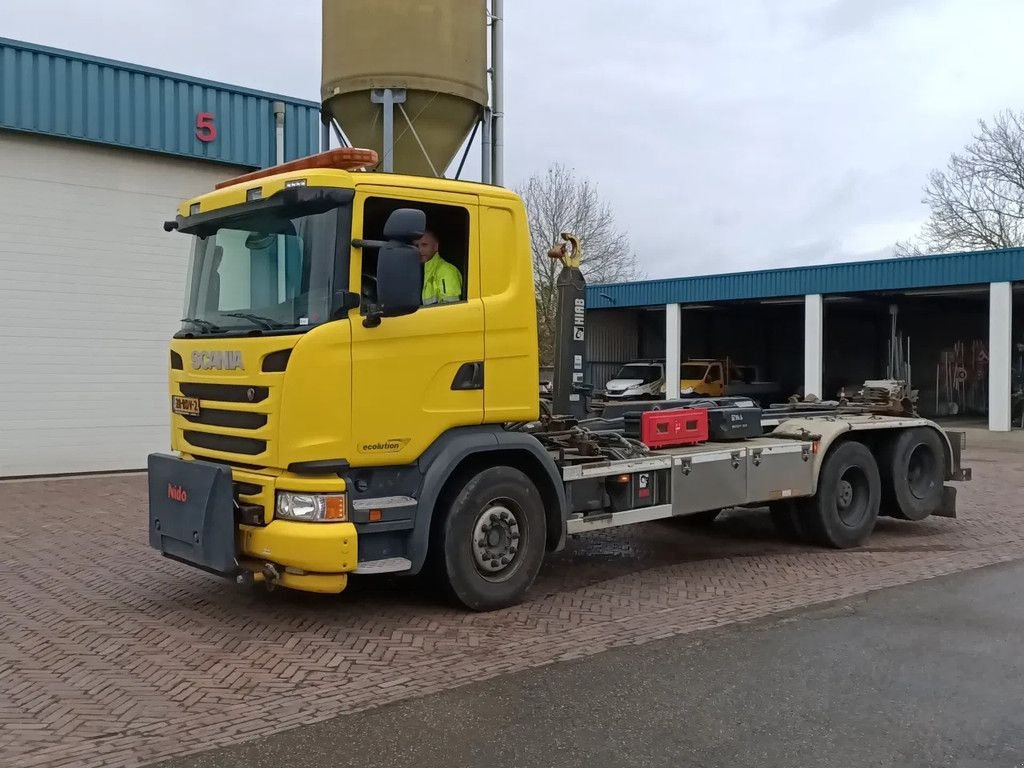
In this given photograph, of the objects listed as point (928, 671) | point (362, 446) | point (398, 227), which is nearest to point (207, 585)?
point (362, 446)

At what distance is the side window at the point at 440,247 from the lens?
6203mm

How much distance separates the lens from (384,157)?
27.7 feet

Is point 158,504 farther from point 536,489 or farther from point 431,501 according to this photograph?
point 536,489

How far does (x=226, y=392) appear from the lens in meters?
6.15

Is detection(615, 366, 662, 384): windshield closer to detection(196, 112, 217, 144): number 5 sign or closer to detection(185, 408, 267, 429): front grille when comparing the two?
detection(196, 112, 217, 144): number 5 sign

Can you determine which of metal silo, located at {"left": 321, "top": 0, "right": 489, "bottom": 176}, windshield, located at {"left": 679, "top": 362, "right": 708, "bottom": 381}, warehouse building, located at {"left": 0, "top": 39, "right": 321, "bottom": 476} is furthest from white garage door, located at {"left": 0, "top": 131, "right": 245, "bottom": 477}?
windshield, located at {"left": 679, "top": 362, "right": 708, "bottom": 381}

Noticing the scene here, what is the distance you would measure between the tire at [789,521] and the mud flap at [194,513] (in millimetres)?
5622

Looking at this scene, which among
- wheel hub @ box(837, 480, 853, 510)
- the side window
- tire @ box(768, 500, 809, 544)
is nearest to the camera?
the side window

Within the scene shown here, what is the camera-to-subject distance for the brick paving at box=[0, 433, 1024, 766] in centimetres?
484

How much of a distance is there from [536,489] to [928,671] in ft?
9.25

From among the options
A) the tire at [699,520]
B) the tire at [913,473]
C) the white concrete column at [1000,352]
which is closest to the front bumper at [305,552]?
the tire at [699,520]

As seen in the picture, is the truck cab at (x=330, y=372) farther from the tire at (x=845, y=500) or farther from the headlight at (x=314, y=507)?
the tire at (x=845, y=500)

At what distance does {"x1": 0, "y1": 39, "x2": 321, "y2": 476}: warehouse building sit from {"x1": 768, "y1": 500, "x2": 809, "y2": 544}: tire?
31.6 ft

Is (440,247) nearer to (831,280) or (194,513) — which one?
(194,513)
